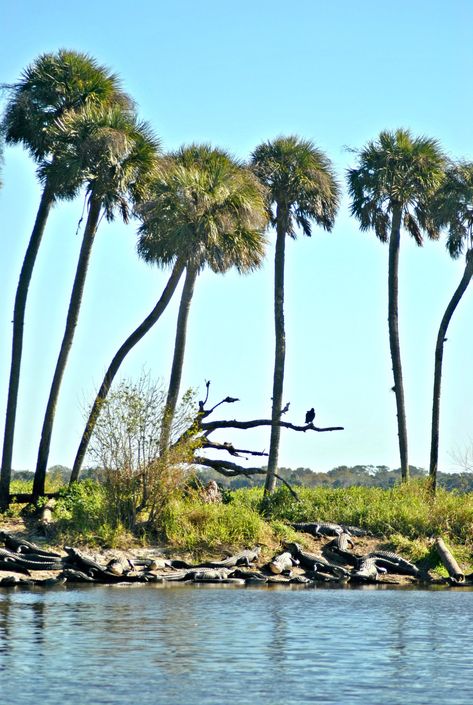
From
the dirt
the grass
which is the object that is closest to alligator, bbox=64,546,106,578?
the dirt

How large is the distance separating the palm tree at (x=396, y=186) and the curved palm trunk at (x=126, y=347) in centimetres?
985

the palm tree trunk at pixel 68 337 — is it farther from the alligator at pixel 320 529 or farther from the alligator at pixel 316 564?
the alligator at pixel 316 564

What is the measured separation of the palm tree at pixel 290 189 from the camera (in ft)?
142

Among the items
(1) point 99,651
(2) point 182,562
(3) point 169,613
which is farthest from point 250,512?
(1) point 99,651

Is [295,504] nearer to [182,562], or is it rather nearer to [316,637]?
[182,562]

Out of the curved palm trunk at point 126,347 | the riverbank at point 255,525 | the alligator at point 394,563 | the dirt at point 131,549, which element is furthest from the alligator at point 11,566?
the alligator at point 394,563

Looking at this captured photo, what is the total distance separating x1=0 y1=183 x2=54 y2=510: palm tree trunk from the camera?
36.2 m

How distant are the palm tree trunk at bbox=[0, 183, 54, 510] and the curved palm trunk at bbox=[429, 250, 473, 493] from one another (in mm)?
14448

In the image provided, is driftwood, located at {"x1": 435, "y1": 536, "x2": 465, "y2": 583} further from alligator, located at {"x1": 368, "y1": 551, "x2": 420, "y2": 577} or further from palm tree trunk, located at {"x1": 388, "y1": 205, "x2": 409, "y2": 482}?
palm tree trunk, located at {"x1": 388, "y1": 205, "x2": 409, "y2": 482}

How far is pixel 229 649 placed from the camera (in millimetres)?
19062

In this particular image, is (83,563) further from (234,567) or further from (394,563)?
(394,563)

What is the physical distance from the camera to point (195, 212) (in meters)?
37.2

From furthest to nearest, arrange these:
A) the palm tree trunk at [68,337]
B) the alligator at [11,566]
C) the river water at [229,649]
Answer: the palm tree trunk at [68,337] → the alligator at [11,566] → the river water at [229,649]

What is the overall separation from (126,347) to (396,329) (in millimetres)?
11470
